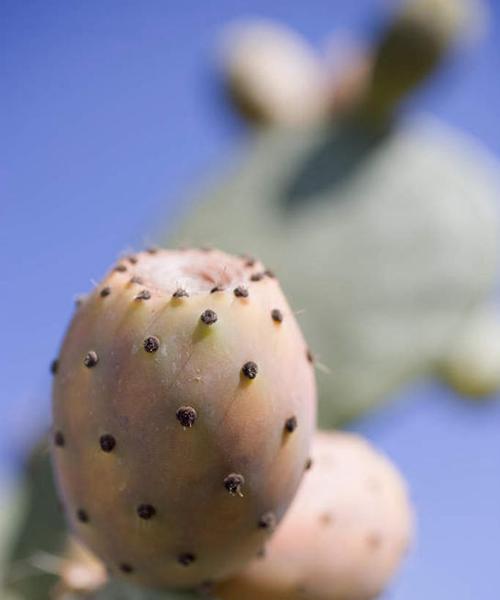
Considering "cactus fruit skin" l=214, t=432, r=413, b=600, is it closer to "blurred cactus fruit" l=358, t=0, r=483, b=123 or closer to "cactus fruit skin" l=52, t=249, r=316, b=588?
"cactus fruit skin" l=52, t=249, r=316, b=588

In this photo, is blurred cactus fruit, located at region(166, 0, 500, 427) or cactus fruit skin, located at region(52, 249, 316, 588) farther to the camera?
blurred cactus fruit, located at region(166, 0, 500, 427)

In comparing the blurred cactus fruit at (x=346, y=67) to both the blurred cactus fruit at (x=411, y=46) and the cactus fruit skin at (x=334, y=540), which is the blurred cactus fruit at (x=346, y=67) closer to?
the blurred cactus fruit at (x=411, y=46)

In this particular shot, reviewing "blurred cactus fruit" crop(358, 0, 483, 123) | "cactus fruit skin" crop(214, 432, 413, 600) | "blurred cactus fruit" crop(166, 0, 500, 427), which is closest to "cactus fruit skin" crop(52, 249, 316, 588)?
"cactus fruit skin" crop(214, 432, 413, 600)

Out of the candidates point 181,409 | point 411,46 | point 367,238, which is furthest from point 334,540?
point 411,46

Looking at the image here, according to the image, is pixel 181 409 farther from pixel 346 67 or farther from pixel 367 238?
pixel 346 67

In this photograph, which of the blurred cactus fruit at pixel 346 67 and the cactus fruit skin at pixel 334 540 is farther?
the blurred cactus fruit at pixel 346 67

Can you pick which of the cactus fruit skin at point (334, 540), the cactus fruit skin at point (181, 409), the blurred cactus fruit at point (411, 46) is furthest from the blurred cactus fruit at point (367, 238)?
the cactus fruit skin at point (181, 409)

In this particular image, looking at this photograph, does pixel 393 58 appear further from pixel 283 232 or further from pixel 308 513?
pixel 308 513
